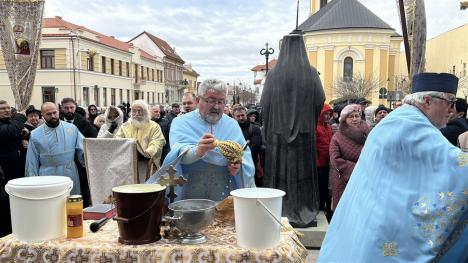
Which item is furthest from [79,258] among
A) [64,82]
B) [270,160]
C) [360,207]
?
[64,82]

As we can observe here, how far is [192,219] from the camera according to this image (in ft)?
7.60

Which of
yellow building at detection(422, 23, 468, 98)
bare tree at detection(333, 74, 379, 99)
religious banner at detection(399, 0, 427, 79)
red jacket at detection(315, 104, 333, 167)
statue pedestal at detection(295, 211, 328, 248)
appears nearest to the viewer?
religious banner at detection(399, 0, 427, 79)

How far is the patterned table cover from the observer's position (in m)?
2.25

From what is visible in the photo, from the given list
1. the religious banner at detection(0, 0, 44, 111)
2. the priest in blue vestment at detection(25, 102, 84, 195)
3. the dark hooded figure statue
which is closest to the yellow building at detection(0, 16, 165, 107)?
the religious banner at detection(0, 0, 44, 111)

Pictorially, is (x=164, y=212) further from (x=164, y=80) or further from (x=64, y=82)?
(x=164, y=80)

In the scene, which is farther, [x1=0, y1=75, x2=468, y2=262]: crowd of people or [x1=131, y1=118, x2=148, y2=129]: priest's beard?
[x1=131, y1=118, x2=148, y2=129]: priest's beard

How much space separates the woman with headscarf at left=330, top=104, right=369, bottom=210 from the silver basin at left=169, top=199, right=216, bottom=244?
9.25 ft

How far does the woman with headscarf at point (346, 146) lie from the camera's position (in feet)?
16.1

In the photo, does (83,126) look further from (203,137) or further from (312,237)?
(203,137)

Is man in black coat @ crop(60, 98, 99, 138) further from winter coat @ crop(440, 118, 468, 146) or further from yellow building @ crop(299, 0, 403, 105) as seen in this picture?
yellow building @ crop(299, 0, 403, 105)

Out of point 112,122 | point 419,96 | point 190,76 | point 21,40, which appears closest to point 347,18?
point 190,76

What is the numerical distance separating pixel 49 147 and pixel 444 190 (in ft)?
13.9

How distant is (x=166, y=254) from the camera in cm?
228

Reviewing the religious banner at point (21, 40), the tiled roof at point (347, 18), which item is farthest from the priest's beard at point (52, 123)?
the tiled roof at point (347, 18)
